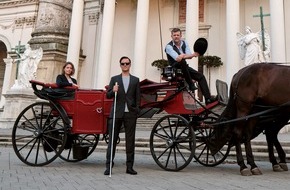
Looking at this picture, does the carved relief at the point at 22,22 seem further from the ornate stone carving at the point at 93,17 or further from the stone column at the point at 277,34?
the stone column at the point at 277,34

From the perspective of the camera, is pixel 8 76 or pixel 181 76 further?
pixel 8 76

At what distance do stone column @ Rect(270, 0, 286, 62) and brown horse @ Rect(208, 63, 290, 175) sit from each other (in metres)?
11.0

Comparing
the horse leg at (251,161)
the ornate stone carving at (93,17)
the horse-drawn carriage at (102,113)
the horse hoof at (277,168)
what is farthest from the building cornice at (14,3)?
the horse hoof at (277,168)

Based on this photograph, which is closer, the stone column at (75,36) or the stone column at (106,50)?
the stone column at (106,50)

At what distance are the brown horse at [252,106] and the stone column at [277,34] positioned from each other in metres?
11.0

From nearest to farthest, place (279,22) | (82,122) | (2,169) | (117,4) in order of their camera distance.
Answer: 1. (2,169)
2. (82,122)
3. (279,22)
4. (117,4)

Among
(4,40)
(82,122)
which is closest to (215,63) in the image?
(82,122)

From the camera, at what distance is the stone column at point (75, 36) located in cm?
2086

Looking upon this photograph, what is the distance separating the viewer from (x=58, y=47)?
2247 cm

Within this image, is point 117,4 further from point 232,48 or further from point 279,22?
point 279,22

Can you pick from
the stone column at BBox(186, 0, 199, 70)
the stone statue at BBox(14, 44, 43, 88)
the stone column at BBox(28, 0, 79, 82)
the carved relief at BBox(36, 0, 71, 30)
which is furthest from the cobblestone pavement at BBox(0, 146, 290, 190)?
the carved relief at BBox(36, 0, 71, 30)

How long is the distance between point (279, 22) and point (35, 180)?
14.9m

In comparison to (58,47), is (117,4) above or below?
above

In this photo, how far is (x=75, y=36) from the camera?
21.2 metres
